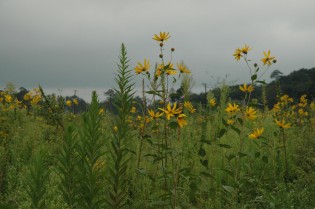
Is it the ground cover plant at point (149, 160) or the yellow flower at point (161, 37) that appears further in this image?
the yellow flower at point (161, 37)

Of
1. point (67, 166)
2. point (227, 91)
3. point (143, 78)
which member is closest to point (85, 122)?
point (67, 166)

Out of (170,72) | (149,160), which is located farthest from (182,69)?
(149,160)

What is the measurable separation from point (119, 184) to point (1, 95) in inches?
332

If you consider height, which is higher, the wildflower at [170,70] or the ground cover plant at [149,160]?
the wildflower at [170,70]

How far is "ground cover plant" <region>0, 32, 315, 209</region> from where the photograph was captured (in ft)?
3.77

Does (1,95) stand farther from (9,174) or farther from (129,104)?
(129,104)

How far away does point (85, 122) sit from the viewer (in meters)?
1.15

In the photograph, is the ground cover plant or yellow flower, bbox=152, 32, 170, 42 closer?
the ground cover plant

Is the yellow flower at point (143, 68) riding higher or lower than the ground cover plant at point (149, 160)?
higher

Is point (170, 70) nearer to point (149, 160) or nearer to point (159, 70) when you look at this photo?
point (159, 70)

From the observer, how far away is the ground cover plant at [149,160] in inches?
45.2

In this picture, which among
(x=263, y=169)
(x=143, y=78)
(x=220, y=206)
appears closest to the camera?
(x=143, y=78)

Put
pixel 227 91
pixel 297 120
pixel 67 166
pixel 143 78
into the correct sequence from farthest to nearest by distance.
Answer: pixel 297 120 < pixel 227 91 < pixel 143 78 < pixel 67 166

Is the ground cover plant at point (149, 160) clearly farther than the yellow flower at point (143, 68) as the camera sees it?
No
